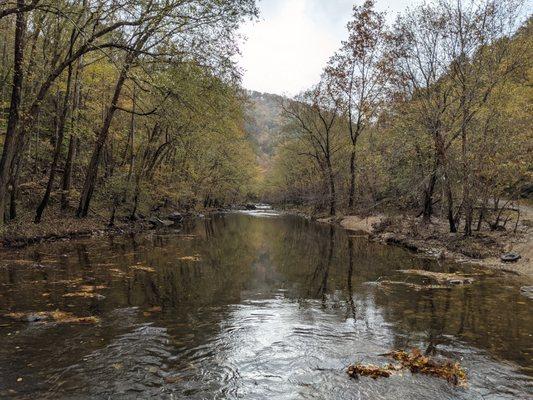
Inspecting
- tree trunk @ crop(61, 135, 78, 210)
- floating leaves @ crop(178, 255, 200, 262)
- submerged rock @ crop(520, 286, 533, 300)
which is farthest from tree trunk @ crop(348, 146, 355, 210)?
submerged rock @ crop(520, 286, 533, 300)

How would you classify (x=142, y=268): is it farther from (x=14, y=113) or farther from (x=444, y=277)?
(x=444, y=277)

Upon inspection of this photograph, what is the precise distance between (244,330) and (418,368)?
3544 millimetres

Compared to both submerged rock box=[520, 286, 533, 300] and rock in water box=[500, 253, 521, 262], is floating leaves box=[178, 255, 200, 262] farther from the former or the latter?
rock in water box=[500, 253, 521, 262]

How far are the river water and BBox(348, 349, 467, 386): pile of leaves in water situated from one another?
0.15 metres

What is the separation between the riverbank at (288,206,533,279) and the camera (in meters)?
16.5

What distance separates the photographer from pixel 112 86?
105 ft

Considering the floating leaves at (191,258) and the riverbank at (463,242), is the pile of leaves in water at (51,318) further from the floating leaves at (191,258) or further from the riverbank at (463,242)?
the riverbank at (463,242)

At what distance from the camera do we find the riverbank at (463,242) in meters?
16.5

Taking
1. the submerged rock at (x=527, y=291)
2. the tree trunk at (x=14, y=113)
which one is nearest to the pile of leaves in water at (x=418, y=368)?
the submerged rock at (x=527, y=291)

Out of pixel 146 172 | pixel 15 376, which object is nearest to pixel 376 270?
pixel 15 376

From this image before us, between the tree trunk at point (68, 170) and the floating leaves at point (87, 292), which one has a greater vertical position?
the tree trunk at point (68, 170)

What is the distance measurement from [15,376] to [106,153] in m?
34.2

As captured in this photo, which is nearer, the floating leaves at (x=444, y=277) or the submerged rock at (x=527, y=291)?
the submerged rock at (x=527, y=291)

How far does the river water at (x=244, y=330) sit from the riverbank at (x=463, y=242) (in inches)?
77.6
